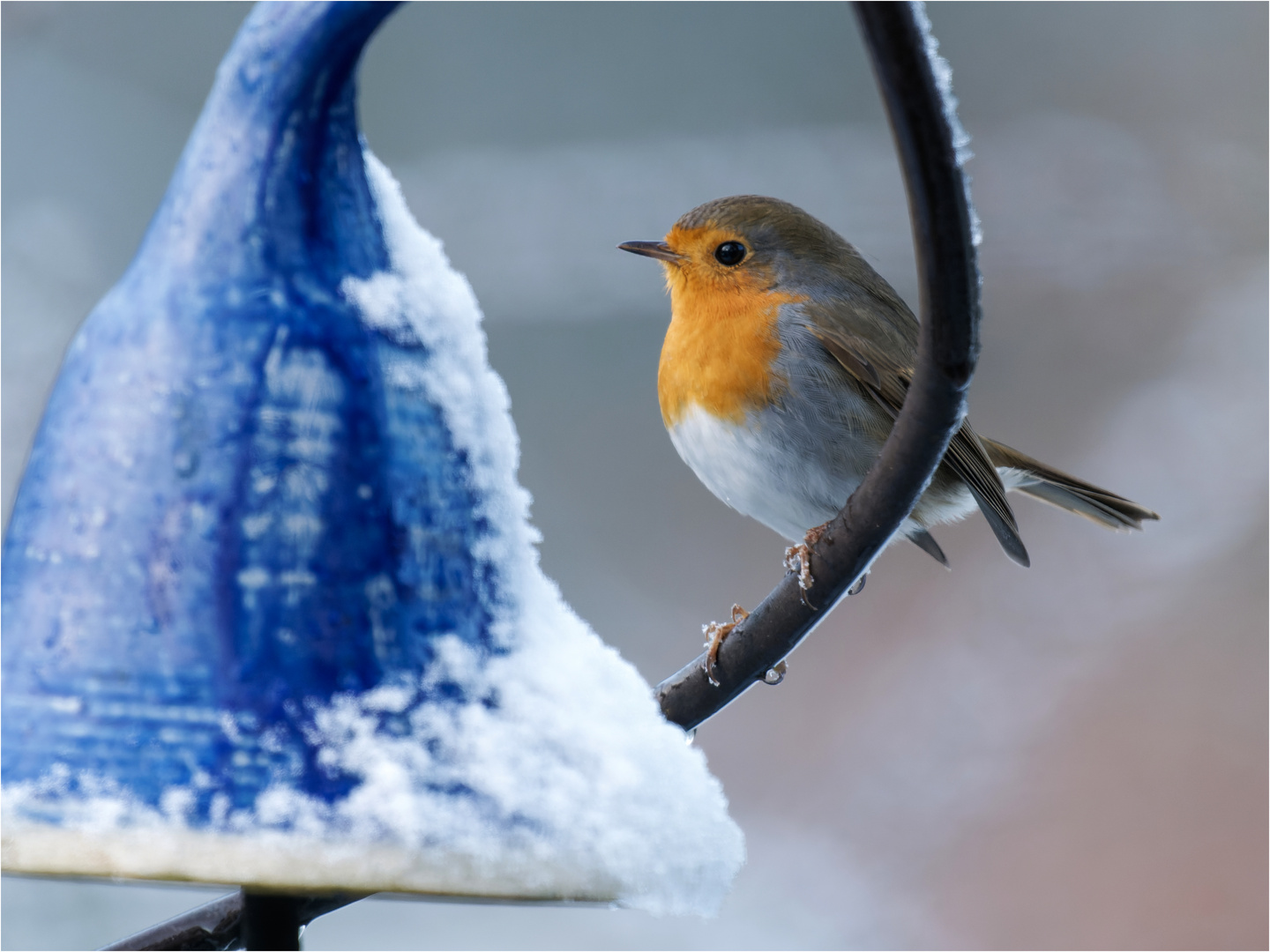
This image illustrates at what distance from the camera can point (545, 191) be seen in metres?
3.43

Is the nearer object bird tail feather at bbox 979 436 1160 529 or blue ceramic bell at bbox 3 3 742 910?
blue ceramic bell at bbox 3 3 742 910

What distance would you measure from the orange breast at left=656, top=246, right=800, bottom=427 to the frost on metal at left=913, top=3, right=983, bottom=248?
3.11ft

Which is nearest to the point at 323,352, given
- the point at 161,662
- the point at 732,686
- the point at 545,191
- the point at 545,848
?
the point at 161,662

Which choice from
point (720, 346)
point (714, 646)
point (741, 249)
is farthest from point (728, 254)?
point (714, 646)

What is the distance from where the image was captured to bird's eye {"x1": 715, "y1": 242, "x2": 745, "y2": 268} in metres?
1.84

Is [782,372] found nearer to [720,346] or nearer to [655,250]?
[720,346]

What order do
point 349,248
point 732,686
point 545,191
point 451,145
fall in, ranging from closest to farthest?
point 349,248, point 732,686, point 545,191, point 451,145

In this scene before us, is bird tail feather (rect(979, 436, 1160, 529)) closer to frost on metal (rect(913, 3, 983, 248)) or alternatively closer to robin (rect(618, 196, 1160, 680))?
robin (rect(618, 196, 1160, 680))

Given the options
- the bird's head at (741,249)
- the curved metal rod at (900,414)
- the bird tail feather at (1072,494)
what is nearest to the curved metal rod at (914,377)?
the curved metal rod at (900,414)

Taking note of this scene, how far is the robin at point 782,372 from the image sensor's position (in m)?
1.72

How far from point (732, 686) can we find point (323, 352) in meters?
0.58

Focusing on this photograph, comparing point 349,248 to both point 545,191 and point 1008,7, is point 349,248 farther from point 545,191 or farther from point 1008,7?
point 1008,7

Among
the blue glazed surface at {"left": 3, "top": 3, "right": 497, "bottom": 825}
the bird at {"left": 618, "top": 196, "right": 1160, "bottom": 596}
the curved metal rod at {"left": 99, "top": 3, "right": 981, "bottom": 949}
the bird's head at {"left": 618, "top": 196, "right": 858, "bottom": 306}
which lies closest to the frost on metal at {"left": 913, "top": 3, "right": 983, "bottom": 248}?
the curved metal rod at {"left": 99, "top": 3, "right": 981, "bottom": 949}

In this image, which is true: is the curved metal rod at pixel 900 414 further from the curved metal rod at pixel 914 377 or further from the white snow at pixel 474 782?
the white snow at pixel 474 782
